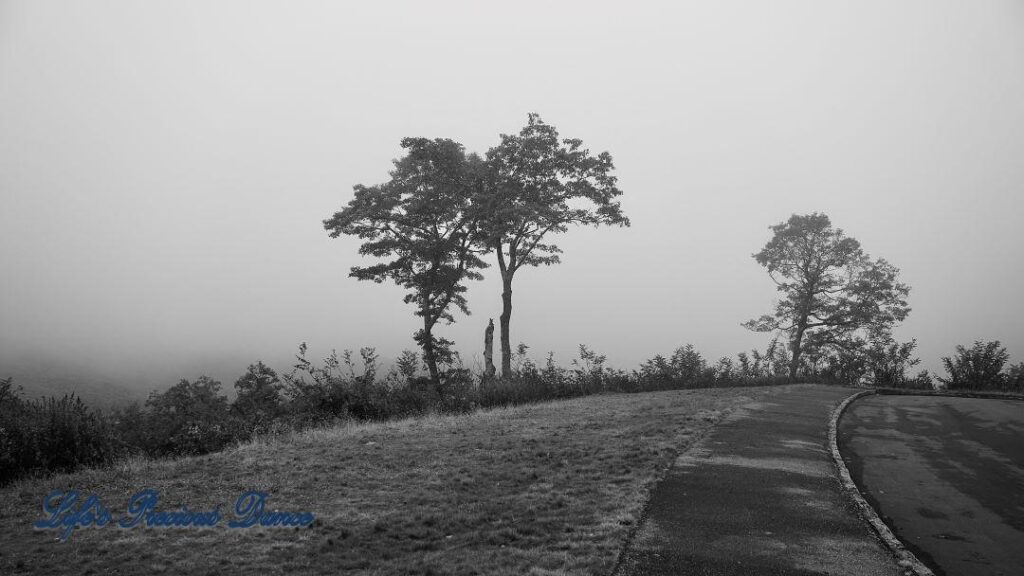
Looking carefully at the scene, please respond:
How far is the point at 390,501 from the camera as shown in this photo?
683 centimetres

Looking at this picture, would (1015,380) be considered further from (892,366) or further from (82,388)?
(82,388)

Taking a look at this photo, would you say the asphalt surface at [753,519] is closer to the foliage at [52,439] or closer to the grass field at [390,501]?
the grass field at [390,501]

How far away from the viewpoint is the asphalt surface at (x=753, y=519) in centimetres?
504

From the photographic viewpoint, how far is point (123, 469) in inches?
337

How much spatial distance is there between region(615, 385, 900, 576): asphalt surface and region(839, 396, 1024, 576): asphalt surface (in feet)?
2.21

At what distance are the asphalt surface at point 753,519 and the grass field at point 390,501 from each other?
1.19 ft

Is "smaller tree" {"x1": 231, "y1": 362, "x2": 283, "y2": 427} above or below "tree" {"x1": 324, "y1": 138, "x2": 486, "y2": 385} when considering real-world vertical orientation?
below

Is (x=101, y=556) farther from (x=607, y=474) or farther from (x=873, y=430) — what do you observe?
(x=873, y=430)

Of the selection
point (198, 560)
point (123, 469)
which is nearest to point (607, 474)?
point (198, 560)

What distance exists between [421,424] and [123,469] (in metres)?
5.85

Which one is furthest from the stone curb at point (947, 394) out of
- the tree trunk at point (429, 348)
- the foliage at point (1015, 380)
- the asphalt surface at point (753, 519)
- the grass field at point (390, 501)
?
the tree trunk at point (429, 348)

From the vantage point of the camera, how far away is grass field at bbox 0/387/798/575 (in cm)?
498

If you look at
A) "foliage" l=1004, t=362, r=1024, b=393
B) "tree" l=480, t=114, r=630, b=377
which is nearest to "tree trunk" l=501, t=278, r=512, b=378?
"tree" l=480, t=114, r=630, b=377

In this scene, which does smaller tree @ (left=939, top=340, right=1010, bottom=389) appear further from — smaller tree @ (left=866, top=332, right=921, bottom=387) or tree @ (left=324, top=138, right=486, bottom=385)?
tree @ (left=324, top=138, right=486, bottom=385)
